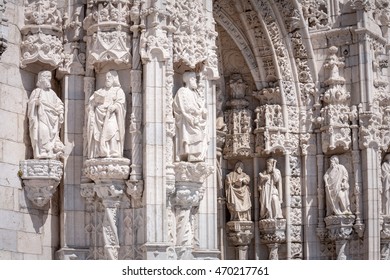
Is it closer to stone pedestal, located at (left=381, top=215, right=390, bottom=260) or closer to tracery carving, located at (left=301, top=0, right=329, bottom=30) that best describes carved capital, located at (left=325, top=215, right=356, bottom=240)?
stone pedestal, located at (left=381, top=215, right=390, bottom=260)

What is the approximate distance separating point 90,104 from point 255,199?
6.47 m

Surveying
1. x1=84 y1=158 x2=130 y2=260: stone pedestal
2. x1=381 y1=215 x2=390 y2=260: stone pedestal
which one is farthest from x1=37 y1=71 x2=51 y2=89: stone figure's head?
x1=381 y1=215 x2=390 y2=260: stone pedestal

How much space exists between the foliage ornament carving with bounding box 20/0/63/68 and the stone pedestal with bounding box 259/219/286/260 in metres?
6.39

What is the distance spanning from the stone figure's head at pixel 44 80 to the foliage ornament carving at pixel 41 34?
0.48 ft

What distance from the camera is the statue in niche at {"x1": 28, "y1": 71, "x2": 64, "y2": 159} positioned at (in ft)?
52.6

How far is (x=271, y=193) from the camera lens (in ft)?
70.9

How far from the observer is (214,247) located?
16.9 m

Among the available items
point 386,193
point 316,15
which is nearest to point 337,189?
point 386,193

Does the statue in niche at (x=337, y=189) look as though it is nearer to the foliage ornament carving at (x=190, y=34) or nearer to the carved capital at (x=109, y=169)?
the foliage ornament carving at (x=190, y=34)

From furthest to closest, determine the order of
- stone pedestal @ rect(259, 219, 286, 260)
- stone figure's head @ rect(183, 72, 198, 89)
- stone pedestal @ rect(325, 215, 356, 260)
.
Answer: stone pedestal @ rect(259, 219, 286, 260), stone pedestal @ rect(325, 215, 356, 260), stone figure's head @ rect(183, 72, 198, 89)

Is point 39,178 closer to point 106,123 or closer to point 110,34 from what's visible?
point 106,123

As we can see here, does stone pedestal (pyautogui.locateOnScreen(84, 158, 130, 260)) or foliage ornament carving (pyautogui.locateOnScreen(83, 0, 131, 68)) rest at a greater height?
foliage ornament carving (pyautogui.locateOnScreen(83, 0, 131, 68))

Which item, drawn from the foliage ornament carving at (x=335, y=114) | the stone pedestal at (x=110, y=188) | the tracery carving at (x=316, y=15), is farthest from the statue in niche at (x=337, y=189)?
the stone pedestal at (x=110, y=188)

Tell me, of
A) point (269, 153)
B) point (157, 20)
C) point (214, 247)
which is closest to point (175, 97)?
point (157, 20)
